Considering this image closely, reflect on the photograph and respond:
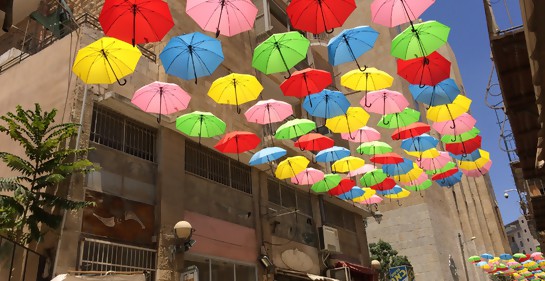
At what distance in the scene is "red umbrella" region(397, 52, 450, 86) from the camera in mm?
10477

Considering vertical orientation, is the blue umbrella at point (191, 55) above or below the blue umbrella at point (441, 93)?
above

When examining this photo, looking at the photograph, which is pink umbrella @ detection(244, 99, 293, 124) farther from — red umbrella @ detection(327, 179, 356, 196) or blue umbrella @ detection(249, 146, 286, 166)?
red umbrella @ detection(327, 179, 356, 196)

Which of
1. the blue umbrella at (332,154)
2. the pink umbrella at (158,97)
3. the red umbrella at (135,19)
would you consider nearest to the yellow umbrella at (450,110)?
the blue umbrella at (332,154)

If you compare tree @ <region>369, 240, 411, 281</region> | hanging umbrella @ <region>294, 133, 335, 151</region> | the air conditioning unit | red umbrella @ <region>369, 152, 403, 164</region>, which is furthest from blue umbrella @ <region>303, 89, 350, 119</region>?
tree @ <region>369, 240, 411, 281</region>

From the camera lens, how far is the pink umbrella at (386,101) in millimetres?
12461

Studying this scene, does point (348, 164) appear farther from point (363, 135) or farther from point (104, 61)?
point (104, 61)

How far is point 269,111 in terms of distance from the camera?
41.3 feet

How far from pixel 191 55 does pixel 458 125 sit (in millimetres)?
8227

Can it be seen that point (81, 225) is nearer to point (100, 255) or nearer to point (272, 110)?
point (100, 255)

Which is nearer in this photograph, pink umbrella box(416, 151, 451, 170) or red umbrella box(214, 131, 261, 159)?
red umbrella box(214, 131, 261, 159)

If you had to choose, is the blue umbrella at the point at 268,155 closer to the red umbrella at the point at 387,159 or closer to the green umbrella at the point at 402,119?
the green umbrella at the point at 402,119

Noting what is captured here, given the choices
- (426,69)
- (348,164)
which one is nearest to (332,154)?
(348,164)

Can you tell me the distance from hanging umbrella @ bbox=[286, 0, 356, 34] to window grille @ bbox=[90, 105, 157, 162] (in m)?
5.40

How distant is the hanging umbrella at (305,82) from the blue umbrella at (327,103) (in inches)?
37.4
